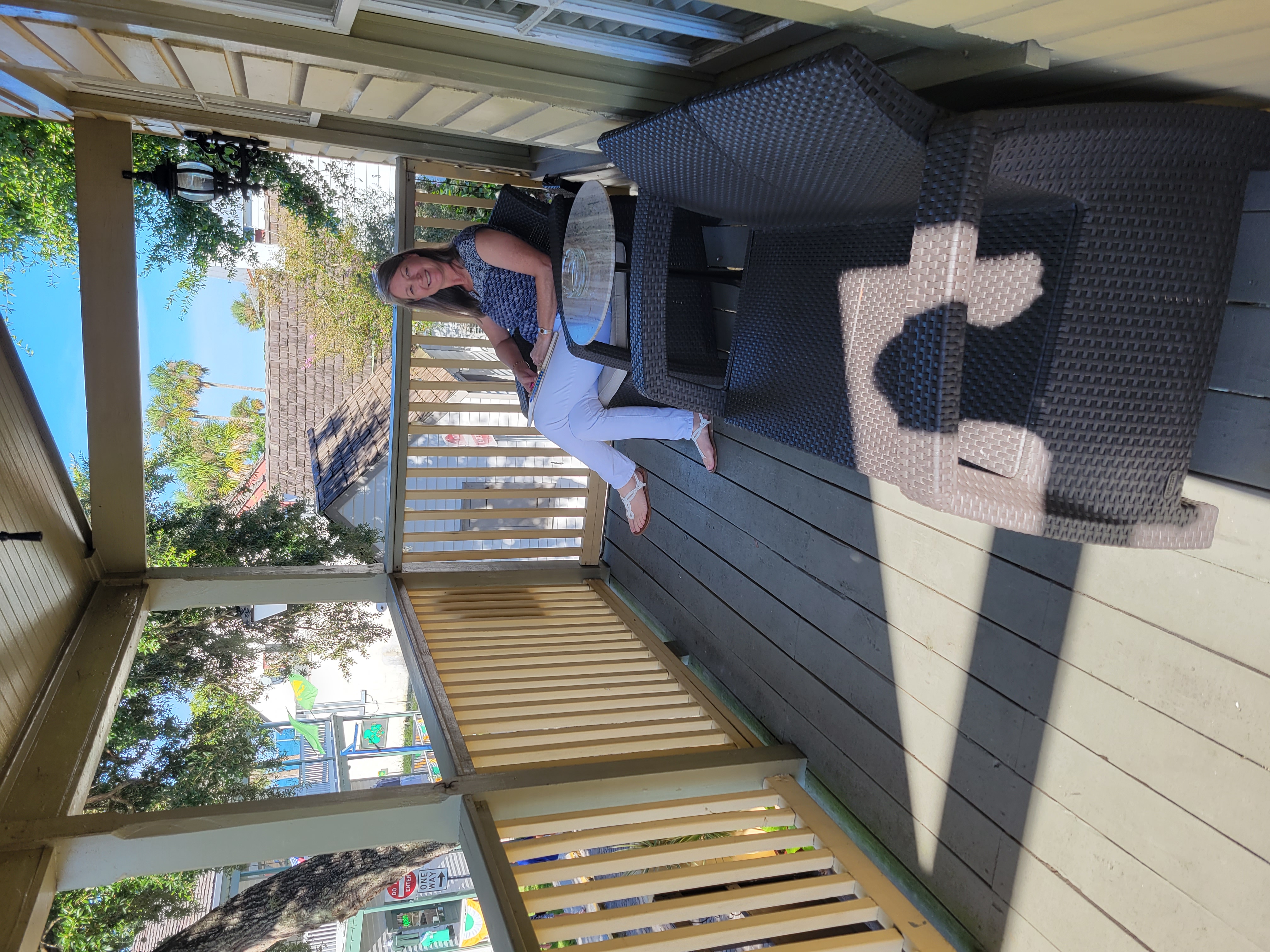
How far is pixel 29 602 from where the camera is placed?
2.61 meters

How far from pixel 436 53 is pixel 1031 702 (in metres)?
2.13

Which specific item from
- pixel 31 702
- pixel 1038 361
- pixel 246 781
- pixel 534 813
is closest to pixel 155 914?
pixel 246 781

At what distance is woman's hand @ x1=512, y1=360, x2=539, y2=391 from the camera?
10.1 ft

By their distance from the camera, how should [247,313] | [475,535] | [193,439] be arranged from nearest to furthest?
[475,535], [193,439], [247,313]

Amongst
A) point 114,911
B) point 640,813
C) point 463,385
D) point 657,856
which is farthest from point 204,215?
point 657,856

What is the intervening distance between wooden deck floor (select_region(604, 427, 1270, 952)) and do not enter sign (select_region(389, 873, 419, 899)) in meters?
5.14

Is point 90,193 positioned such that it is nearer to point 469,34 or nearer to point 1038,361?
point 469,34

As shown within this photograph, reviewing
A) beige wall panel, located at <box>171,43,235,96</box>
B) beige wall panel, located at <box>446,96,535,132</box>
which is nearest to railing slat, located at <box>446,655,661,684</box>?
beige wall panel, located at <box>446,96,535,132</box>

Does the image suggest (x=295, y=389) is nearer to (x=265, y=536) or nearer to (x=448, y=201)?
(x=265, y=536)

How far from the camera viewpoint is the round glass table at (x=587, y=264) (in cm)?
225

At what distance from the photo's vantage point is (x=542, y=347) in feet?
9.20

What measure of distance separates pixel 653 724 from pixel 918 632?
46.6 inches

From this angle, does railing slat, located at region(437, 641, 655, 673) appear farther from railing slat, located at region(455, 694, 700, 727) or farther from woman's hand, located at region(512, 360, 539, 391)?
woman's hand, located at region(512, 360, 539, 391)

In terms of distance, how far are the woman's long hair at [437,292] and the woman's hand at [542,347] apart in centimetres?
40
